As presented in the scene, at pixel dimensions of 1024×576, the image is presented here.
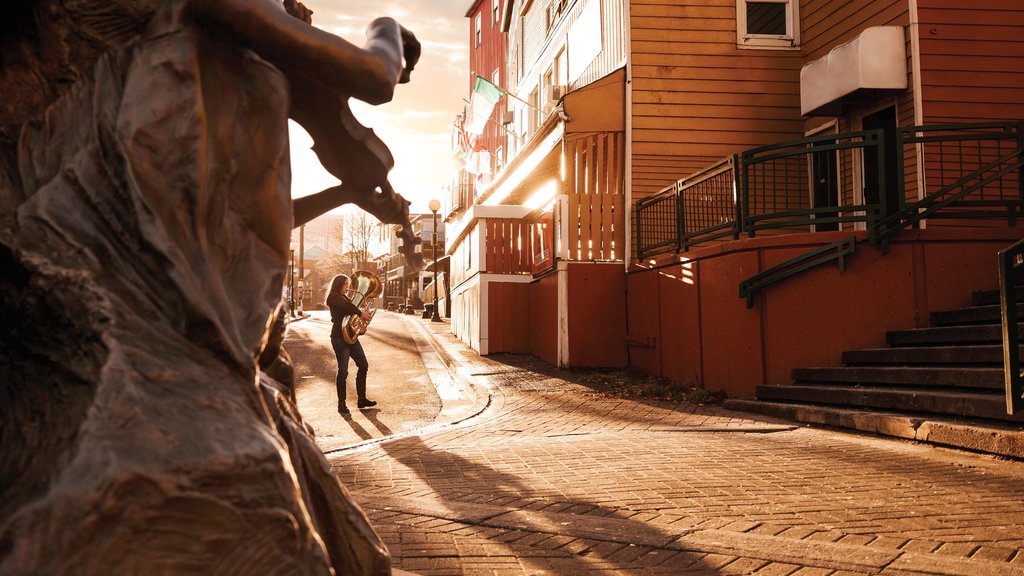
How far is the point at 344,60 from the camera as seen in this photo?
1.82 metres

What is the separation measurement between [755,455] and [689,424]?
2121mm

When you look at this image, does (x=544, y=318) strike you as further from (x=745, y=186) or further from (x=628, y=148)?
(x=745, y=186)

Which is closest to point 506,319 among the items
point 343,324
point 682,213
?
point 682,213

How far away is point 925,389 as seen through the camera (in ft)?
26.6

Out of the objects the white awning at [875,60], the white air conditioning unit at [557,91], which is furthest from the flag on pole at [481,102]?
the white awning at [875,60]

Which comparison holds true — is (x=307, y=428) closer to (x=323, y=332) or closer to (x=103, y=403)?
(x=103, y=403)

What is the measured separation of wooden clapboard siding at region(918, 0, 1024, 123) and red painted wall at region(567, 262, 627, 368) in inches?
212

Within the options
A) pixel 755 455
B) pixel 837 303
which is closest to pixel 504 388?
pixel 837 303

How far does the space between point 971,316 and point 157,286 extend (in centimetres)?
911

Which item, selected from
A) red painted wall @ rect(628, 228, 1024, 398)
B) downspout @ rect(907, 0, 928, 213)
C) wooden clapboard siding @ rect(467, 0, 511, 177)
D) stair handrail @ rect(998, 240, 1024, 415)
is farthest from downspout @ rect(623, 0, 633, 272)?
wooden clapboard siding @ rect(467, 0, 511, 177)

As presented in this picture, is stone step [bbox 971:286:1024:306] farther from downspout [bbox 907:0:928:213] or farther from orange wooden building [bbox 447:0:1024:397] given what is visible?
downspout [bbox 907:0:928:213]

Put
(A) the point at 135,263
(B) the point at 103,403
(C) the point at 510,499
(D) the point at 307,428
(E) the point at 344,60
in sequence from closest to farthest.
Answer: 1. (B) the point at 103,403
2. (A) the point at 135,263
3. (E) the point at 344,60
4. (D) the point at 307,428
5. (C) the point at 510,499

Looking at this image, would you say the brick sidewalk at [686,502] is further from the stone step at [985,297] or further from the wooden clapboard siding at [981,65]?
the wooden clapboard siding at [981,65]

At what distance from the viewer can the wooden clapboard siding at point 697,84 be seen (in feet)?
48.7
